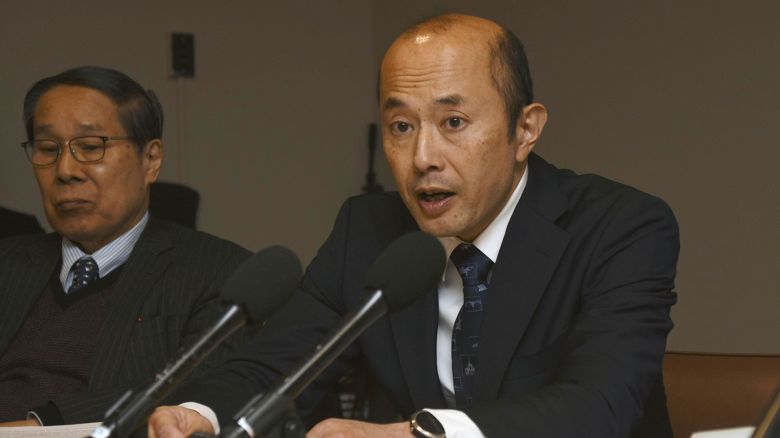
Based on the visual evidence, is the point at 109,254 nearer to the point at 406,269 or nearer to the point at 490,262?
the point at 490,262

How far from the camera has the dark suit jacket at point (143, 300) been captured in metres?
2.18

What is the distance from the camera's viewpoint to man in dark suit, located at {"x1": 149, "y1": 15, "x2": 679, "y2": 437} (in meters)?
1.73

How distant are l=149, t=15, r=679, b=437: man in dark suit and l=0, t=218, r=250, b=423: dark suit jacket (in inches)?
13.7

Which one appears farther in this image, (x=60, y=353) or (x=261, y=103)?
(x=261, y=103)

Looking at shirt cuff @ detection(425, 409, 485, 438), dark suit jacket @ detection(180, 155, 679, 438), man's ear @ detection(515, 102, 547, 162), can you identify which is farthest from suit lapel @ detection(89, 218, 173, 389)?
shirt cuff @ detection(425, 409, 485, 438)

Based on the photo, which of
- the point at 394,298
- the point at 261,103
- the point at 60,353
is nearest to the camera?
the point at 394,298

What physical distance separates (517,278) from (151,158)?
1.06 m

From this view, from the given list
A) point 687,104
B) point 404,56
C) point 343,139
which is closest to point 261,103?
point 343,139

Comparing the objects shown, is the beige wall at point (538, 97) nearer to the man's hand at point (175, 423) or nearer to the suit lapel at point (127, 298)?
the suit lapel at point (127, 298)

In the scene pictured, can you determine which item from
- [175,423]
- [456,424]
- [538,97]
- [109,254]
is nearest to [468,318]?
[456,424]

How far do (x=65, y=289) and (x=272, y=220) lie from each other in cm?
287

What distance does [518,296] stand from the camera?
1826mm

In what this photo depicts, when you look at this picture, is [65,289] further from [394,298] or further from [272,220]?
[272,220]

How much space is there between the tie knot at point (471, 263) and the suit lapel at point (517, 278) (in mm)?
51
